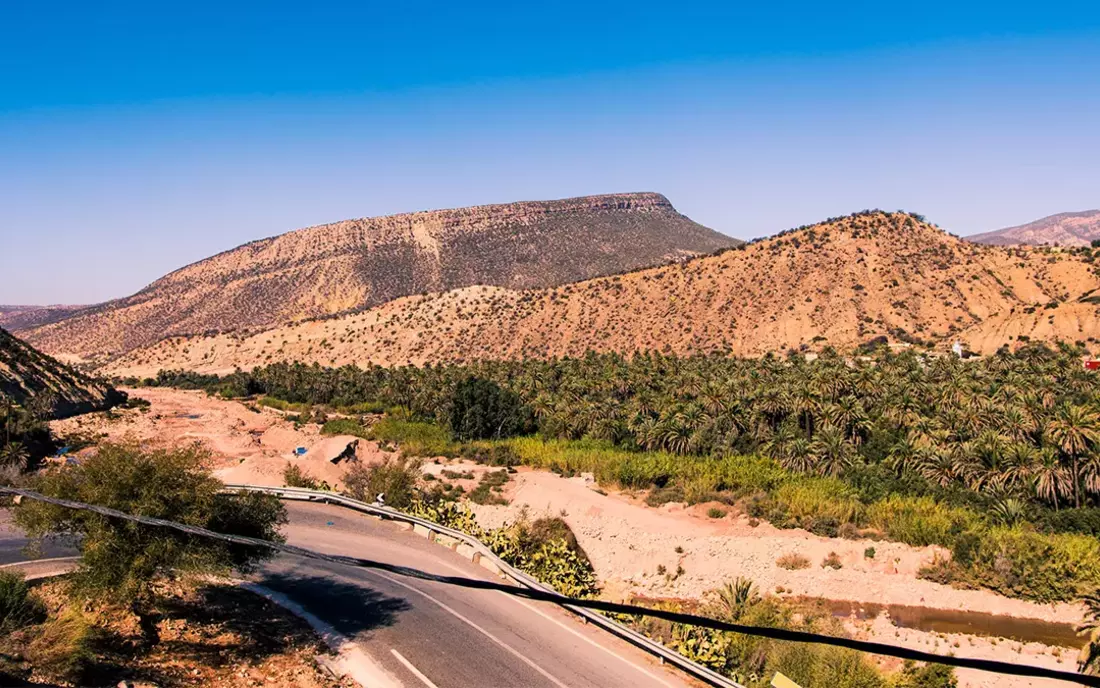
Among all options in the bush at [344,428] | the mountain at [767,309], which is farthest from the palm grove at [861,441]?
the mountain at [767,309]

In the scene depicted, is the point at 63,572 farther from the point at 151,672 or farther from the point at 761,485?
the point at 761,485

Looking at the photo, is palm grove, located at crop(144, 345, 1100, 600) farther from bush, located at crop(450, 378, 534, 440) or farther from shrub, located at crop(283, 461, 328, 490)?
shrub, located at crop(283, 461, 328, 490)

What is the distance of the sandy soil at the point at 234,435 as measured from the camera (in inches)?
1772

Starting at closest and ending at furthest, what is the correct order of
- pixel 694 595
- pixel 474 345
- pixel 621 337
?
1. pixel 694 595
2. pixel 621 337
3. pixel 474 345

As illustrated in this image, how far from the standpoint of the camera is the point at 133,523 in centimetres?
1656

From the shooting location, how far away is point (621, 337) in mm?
110812

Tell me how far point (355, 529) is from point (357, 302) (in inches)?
6121

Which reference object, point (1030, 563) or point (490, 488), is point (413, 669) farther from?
point (490, 488)

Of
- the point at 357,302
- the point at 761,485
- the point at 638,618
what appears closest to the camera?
the point at 638,618

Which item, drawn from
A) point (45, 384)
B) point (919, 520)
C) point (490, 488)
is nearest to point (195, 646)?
point (490, 488)

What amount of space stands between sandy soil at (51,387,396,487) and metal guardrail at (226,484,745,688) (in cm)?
789

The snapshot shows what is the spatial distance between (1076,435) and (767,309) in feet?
221

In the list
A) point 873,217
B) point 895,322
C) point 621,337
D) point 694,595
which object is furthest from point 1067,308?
point 694,595

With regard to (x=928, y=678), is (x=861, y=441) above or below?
above
